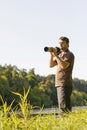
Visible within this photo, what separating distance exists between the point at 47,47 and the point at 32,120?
3.12 m

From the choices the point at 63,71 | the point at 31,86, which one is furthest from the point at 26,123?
the point at 31,86

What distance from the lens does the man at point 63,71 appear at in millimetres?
7199

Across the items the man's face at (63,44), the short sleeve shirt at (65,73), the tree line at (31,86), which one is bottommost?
the tree line at (31,86)

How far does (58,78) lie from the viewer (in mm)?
7332

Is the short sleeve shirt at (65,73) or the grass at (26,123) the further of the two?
the short sleeve shirt at (65,73)

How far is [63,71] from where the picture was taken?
7.35 meters

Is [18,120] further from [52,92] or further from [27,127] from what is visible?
[52,92]

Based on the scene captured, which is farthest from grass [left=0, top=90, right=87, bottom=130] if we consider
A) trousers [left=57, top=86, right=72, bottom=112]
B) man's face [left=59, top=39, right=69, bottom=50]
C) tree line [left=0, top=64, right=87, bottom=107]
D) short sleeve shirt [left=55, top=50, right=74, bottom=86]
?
tree line [left=0, top=64, right=87, bottom=107]

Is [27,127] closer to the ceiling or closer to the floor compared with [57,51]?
closer to the floor

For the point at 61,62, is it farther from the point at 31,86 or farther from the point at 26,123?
the point at 31,86

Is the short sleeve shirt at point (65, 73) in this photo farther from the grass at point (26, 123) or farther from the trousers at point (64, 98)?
the grass at point (26, 123)

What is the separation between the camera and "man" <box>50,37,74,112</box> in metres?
7.20

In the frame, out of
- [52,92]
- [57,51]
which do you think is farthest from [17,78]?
[57,51]

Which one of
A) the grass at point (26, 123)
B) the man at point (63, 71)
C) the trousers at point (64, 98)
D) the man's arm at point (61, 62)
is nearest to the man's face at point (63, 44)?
the man at point (63, 71)
